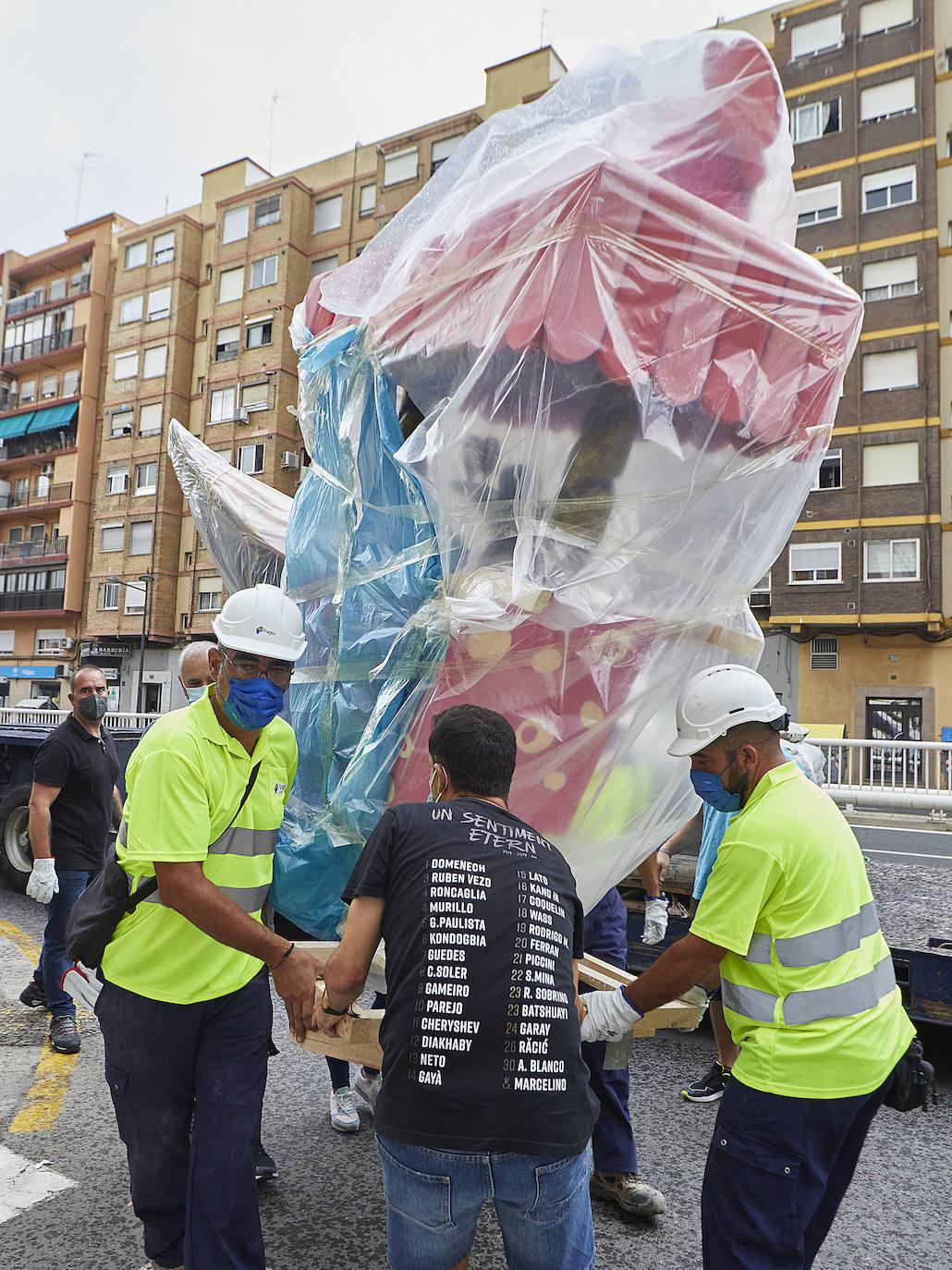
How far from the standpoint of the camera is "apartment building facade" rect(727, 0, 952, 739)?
2339 cm

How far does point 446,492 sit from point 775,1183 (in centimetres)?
183

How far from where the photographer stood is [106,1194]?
10.6 feet

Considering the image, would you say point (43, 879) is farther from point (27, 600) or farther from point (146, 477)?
point (27, 600)

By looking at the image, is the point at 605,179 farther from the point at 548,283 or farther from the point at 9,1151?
the point at 9,1151

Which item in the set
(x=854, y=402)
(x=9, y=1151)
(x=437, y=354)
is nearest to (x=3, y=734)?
(x=9, y=1151)

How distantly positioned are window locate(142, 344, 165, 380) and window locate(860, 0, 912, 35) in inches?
1027

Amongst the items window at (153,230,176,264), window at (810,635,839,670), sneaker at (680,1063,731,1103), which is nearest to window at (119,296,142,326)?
window at (153,230,176,264)

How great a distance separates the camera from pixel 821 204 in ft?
84.3

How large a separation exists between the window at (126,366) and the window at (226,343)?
431cm

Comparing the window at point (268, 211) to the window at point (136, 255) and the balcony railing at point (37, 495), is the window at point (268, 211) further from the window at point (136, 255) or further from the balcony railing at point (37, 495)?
the balcony railing at point (37, 495)

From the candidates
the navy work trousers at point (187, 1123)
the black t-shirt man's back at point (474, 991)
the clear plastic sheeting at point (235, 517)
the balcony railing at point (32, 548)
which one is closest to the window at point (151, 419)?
the balcony railing at point (32, 548)

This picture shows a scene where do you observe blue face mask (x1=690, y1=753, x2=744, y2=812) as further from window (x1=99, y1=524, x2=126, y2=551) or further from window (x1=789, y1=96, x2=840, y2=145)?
window (x1=99, y1=524, x2=126, y2=551)

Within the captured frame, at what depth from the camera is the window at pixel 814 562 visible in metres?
24.5

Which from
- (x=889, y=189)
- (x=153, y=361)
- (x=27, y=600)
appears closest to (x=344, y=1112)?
(x=889, y=189)
